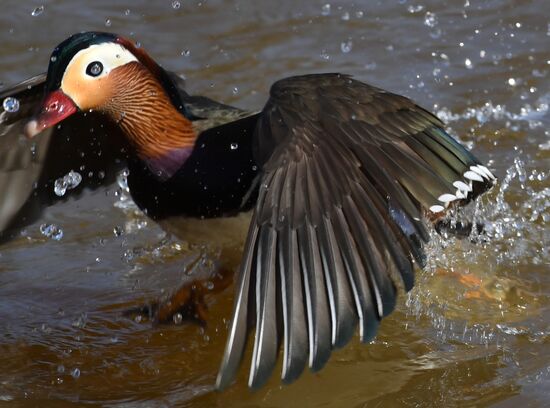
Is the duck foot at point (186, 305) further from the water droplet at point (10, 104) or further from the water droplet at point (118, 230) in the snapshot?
the water droplet at point (10, 104)

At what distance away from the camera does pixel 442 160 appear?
336 cm

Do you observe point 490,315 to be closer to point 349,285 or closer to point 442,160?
point 442,160

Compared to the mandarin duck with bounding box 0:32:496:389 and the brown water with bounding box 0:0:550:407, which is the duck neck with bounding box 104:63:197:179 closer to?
the mandarin duck with bounding box 0:32:496:389

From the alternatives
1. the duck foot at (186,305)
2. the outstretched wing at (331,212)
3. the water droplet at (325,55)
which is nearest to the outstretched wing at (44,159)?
the duck foot at (186,305)

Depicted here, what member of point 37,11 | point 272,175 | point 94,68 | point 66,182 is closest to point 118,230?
point 66,182

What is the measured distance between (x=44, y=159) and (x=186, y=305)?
27.0 inches

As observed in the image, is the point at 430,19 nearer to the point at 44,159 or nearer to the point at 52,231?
the point at 52,231

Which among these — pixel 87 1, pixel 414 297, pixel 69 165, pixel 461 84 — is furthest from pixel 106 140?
pixel 87 1

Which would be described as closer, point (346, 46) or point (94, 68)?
point (94, 68)

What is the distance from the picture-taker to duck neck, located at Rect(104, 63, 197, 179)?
3.73 meters

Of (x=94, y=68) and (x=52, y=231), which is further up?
(x=94, y=68)

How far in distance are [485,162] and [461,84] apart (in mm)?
768

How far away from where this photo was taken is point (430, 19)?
602 centimetres

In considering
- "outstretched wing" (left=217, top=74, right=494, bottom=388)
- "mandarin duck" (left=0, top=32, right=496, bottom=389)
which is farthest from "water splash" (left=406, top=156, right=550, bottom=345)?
"outstretched wing" (left=217, top=74, right=494, bottom=388)
